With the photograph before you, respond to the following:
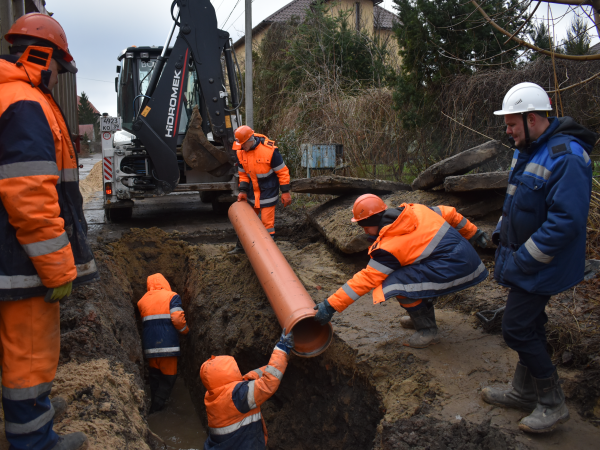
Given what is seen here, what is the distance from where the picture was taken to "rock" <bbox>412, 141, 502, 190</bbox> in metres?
4.94

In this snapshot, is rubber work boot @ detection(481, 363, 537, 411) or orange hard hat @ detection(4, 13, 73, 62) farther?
rubber work boot @ detection(481, 363, 537, 411)

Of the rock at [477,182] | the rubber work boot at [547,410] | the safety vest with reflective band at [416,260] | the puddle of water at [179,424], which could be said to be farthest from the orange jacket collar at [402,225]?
the puddle of water at [179,424]

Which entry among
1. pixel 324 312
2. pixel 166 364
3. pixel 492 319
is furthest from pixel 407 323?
pixel 166 364

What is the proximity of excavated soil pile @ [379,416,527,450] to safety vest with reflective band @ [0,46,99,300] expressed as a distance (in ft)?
6.79

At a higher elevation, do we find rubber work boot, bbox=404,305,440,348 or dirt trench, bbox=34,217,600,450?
rubber work boot, bbox=404,305,440,348

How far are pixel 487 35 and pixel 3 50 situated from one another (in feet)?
21.9

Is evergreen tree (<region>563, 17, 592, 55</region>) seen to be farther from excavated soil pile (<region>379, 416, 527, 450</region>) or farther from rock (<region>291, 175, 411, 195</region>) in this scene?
excavated soil pile (<region>379, 416, 527, 450</region>)

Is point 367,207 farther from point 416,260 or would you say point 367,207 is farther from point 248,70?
point 248,70

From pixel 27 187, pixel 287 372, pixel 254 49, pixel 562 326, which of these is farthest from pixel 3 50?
pixel 254 49

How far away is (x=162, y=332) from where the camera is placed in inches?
195

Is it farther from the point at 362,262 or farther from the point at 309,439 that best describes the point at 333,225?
the point at 309,439

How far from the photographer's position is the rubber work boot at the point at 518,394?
267 cm

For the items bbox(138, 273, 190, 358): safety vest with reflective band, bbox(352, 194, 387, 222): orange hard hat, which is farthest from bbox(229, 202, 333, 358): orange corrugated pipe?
bbox(138, 273, 190, 358): safety vest with reflective band

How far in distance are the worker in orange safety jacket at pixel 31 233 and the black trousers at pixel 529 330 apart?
2368 mm
